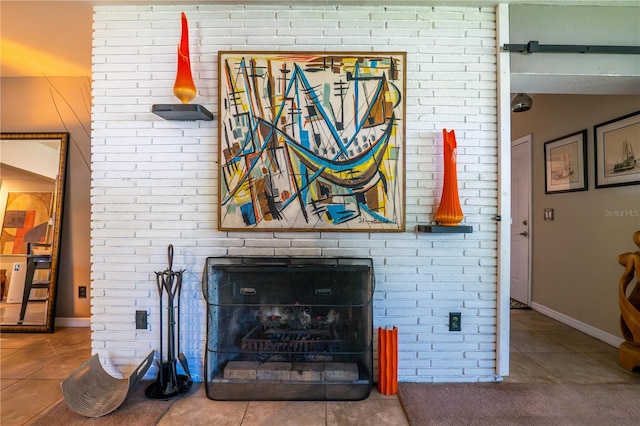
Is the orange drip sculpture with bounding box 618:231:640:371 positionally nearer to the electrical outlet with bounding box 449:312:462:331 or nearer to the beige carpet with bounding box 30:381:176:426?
the electrical outlet with bounding box 449:312:462:331

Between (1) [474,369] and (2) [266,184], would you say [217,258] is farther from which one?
(1) [474,369]

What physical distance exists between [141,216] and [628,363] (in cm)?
357

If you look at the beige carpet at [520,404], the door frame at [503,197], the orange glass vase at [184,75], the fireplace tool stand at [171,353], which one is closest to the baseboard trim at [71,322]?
the fireplace tool stand at [171,353]

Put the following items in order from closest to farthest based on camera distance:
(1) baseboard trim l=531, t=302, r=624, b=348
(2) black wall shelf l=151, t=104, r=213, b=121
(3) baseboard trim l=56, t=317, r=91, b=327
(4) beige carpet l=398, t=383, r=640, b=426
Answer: (4) beige carpet l=398, t=383, r=640, b=426
(2) black wall shelf l=151, t=104, r=213, b=121
(1) baseboard trim l=531, t=302, r=624, b=348
(3) baseboard trim l=56, t=317, r=91, b=327

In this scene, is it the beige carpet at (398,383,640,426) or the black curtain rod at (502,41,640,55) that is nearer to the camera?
the beige carpet at (398,383,640,426)

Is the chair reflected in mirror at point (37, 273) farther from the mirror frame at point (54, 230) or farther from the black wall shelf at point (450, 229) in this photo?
the black wall shelf at point (450, 229)

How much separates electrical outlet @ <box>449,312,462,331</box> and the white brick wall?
32 millimetres

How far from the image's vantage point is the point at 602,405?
5.92 feet

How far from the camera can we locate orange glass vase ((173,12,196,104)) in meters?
1.91

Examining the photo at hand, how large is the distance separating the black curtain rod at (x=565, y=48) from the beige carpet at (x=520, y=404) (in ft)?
7.25

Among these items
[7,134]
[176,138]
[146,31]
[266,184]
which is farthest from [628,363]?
[7,134]

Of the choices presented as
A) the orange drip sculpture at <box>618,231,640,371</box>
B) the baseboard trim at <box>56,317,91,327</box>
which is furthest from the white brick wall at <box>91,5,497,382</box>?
the baseboard trim at <box>56,317,91,327</box>

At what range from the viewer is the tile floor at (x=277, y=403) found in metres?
1.73

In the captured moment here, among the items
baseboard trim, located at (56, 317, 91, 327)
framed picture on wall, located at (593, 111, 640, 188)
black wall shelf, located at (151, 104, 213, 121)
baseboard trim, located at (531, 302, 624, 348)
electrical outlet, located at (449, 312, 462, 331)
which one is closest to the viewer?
black wall shelf, located at (151, 104, 213, 121)
